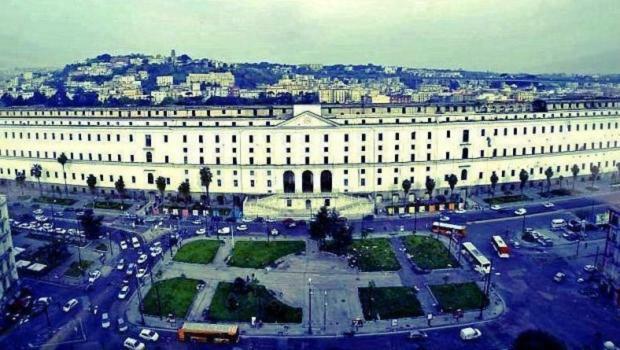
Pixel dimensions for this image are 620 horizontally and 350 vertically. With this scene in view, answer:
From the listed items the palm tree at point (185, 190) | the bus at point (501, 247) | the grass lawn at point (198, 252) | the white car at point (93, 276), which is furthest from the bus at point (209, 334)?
the palm tree at point (185, 190)

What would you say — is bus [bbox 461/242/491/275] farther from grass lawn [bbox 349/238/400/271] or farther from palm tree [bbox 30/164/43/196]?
palm tree [bbox 30/164/43/196]

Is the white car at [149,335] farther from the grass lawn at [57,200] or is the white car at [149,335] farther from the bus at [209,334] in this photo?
the grass lawn at [57,200]

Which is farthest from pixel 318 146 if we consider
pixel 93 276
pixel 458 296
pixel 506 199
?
pixel 93 276

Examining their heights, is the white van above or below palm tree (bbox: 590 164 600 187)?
below

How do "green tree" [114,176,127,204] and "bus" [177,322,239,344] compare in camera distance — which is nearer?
"bus" [177,322,239,344]

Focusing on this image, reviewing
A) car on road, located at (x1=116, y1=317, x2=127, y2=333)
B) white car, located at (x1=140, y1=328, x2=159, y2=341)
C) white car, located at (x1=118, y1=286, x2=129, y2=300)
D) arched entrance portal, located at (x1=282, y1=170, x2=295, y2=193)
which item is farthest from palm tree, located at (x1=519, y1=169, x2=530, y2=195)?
car on road, located at (x1=116, y1=317, x2=127, y2=333)

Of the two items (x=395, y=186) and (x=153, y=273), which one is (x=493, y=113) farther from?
(x=153, y=273)

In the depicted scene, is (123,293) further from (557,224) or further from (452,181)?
(557,224)

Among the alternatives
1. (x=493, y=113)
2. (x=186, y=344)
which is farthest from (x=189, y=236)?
(x=493, y=113)
